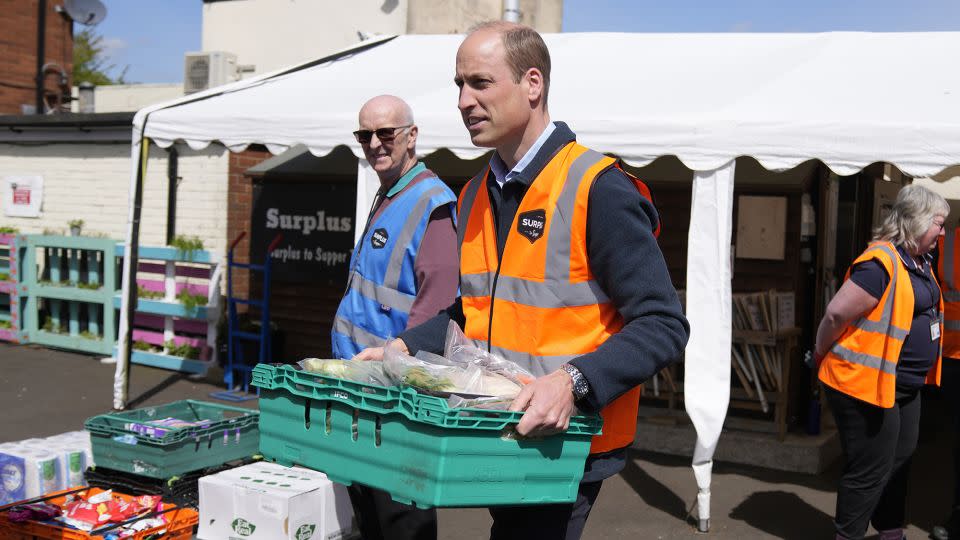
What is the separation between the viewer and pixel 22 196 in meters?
12.7

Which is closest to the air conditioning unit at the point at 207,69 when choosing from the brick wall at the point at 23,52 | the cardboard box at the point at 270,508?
the brick wall at the point at 23,52

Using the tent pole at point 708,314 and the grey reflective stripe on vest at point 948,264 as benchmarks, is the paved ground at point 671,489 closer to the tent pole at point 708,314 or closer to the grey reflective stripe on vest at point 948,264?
the tent pole at point 708,314

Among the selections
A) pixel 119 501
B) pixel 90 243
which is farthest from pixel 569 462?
pixel 90 243

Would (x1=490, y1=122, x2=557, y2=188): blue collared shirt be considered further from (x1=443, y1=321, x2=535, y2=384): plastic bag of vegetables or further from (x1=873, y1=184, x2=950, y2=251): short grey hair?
(x1=873, y1=184, x2=950, y2=251): short grey hair

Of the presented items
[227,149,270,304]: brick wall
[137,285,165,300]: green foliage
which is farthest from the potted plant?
[227,149,270,304]: brick wall

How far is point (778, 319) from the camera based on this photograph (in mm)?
7148

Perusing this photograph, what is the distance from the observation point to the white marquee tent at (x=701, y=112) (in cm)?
529

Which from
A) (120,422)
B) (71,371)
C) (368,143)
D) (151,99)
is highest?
(151,99)

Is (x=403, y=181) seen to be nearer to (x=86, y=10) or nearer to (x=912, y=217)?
(x=912, y=217)

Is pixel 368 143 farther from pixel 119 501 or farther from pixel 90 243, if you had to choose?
pixel 90 243

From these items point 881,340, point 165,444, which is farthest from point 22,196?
point 881,340

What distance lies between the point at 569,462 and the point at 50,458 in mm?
3870

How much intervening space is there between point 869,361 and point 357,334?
252 cm

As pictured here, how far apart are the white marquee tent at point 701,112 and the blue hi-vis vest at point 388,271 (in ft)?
8.04
